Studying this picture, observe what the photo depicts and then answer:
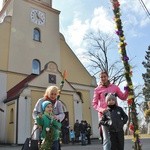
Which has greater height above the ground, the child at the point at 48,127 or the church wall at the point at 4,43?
the church wall at the point at 4,43

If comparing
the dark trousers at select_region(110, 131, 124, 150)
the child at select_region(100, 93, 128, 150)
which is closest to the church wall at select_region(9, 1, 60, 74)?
the child at select_region(100, 93, 128, 150)

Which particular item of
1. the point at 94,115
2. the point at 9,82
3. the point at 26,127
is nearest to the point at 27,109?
the point at 26,127

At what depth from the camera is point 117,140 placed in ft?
20.1

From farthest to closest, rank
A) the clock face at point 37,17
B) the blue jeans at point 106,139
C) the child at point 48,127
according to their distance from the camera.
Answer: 1. the clock face at point 37,17
2. the child at point 48,127
3. the blue jeans at point 106,139

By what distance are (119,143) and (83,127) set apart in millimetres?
14939

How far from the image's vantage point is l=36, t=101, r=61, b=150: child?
6034mm

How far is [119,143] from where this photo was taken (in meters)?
6.07

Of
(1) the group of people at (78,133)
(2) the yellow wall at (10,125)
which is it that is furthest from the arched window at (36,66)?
(1) the group of people at (78,133)

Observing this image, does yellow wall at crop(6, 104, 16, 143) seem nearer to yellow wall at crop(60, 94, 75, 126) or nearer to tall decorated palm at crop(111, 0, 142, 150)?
yellow wall at crop(60, 94, 75, 126)

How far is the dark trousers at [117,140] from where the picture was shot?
6.07 meters

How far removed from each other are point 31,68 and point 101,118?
21.6m

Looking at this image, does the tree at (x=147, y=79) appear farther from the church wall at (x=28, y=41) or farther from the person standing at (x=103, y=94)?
the person standing at (x=103, y=94)

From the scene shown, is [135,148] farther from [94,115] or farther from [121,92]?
[94,115]

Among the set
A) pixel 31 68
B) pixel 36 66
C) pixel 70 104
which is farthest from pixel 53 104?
pixel 36 66
